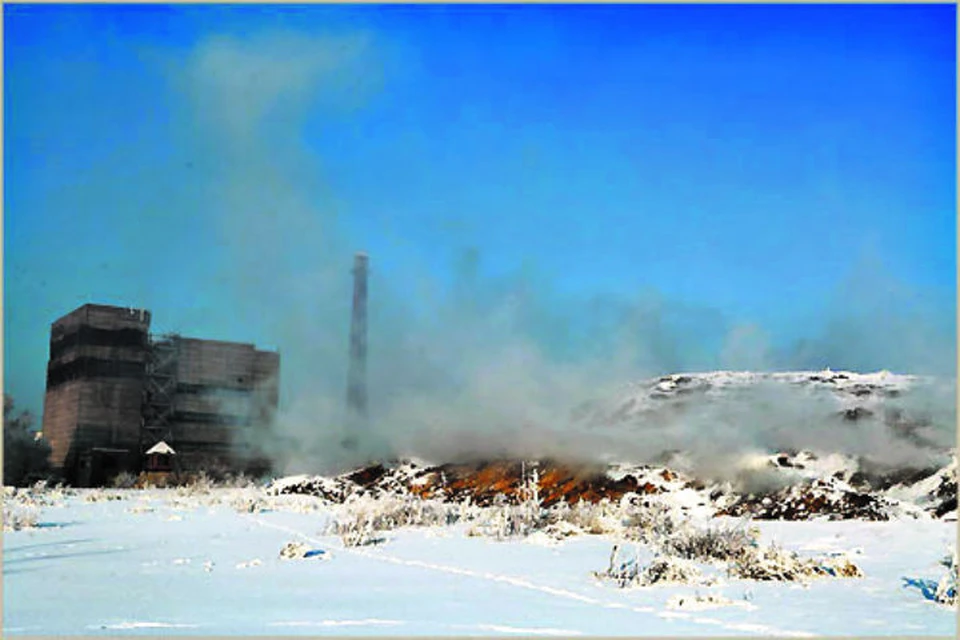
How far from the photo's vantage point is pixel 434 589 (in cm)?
716

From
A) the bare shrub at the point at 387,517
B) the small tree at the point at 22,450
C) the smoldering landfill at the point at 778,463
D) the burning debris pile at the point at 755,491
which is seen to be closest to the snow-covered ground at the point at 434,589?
the bare shrub at the point at 387,517

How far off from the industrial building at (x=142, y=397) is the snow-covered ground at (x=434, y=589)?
33.6m

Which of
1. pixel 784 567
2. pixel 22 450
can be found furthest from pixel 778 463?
pixel 22 450

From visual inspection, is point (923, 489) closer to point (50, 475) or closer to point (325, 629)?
point (325, 629)

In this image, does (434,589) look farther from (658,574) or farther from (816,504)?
(816,504)

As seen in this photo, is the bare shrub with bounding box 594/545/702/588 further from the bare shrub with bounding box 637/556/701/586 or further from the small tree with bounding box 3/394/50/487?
the small tree with bounding box 3/394/50/487

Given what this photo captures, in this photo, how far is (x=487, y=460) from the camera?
17906 millimetres

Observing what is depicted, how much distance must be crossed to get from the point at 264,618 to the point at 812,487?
7.78 meters

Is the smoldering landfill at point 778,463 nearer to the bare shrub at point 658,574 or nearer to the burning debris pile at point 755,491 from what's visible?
the burning debris pile at point 755,491

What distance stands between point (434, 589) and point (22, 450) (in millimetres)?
39131

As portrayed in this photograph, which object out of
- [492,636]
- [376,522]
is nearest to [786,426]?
[376,522]

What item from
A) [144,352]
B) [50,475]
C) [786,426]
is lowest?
[50,475]

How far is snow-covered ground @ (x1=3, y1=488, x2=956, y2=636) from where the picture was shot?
225 inches

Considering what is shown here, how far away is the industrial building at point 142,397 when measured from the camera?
139 feet
